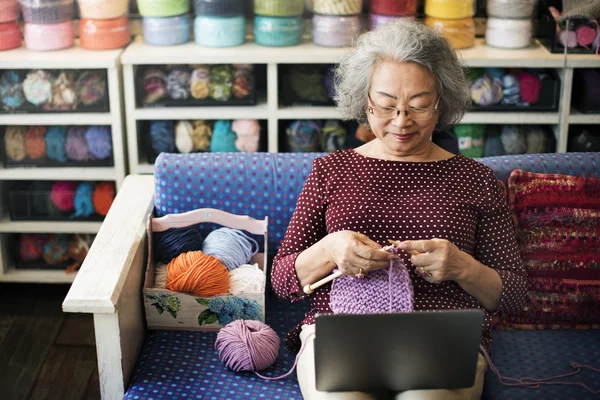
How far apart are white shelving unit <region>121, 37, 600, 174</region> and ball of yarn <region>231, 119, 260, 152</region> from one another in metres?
0.04

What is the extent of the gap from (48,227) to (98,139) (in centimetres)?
38

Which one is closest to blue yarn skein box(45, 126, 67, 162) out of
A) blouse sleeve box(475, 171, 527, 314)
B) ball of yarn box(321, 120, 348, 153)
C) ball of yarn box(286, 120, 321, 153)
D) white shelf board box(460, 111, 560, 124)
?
ball of yarn box(286, 120, 321, 153)

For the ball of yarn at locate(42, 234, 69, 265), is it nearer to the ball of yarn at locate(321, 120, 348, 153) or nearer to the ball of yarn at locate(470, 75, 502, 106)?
the ball of yarn at locate(321, 120, 348, 153)

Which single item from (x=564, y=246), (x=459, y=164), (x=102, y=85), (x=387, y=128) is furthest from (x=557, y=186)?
(x=102, y=85)

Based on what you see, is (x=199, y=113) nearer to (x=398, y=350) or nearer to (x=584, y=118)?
(x=584, y=118)

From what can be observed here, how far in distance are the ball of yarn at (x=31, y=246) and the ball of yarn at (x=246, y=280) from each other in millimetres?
1268

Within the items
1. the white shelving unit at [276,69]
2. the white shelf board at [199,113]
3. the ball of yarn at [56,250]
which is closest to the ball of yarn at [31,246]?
the ball of yarn at [56,250]

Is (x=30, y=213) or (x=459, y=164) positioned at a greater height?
(x=459, y=164)

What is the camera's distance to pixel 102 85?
2.92m

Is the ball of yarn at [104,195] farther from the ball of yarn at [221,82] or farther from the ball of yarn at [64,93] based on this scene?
the ball of yarn at [221,82]

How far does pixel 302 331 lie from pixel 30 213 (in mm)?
1533

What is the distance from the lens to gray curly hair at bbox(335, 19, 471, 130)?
185 cm

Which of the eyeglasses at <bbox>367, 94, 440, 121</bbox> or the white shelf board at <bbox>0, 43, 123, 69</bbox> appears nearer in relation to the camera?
the eyeglasses at <bbox>367, 94, 440, 121</bbox>

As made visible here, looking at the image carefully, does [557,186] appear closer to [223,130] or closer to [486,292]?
[486,292]
